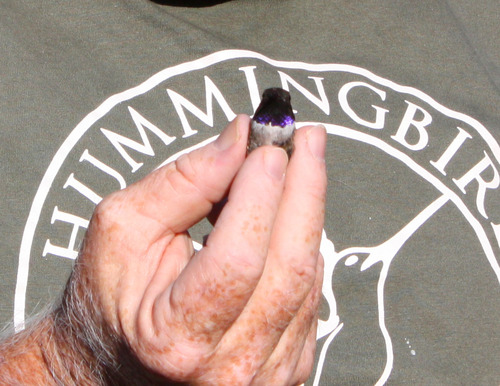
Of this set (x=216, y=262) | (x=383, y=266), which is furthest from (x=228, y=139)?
(x=383, y=266)

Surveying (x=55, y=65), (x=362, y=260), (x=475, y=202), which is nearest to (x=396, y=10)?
(x=475, y=202)

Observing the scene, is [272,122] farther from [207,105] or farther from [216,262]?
[207,105]

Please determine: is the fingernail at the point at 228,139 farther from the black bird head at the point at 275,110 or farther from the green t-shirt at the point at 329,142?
the green t-shirt at the point at 329,142

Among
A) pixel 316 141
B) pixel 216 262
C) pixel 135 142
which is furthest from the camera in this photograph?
pixel 135 142

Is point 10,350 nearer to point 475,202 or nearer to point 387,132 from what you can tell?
point 387,132

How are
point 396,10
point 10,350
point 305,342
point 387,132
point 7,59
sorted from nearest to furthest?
1. point 305,342
2. point 10,350
3. point 7,59
4. point 387,132
5. point 396,10

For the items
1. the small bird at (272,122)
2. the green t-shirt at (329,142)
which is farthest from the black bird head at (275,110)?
the green t-shirt at (329,142)
